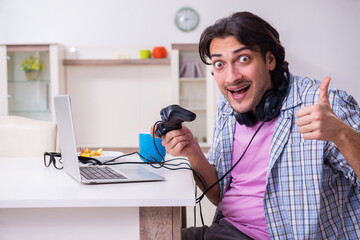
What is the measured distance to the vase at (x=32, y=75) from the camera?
4418 mm

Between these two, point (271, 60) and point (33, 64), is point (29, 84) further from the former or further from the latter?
point (271, 60)

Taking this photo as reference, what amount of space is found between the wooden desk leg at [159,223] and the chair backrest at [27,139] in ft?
3.73

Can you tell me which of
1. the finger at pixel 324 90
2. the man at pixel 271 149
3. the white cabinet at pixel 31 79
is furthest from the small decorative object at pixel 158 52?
the finger at pixel 324 90

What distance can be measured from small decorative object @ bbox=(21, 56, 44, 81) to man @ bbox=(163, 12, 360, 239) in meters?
3.34

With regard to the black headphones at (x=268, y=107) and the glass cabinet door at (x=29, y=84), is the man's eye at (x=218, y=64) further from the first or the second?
the glass cabinet door at (x=29, y=84)

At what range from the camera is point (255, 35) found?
1312 mm

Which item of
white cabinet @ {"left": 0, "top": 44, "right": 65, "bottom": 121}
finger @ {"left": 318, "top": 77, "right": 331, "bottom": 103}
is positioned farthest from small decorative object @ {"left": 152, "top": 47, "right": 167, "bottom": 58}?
finger @ {"left": 318, "top": 77, "right": 331, "bottom": 103}

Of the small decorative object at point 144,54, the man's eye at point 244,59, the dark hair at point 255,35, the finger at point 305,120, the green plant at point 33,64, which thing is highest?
the small decorative object at point 144,54

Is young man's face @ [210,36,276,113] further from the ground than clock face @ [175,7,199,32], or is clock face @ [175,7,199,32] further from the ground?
clock face @ [175,7,199,32]

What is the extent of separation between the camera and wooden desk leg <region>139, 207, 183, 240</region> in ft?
2.96

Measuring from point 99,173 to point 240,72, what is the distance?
1.83 ft

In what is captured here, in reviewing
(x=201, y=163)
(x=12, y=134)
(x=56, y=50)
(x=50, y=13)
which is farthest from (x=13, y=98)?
(x=201, y=163)

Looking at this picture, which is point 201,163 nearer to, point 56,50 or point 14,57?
point 56,50

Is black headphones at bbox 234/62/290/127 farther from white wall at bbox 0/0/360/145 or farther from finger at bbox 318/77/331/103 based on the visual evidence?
white wall at bbox 0/0/360/145
